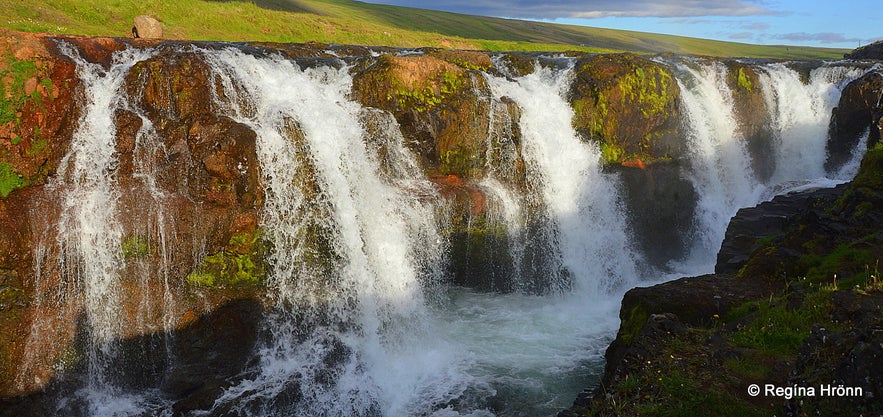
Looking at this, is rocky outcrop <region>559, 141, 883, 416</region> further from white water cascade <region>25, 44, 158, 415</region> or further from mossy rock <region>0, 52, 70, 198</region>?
mossy rock <region>0, 52, 70, 198</region>

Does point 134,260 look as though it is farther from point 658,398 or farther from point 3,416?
point 658,398

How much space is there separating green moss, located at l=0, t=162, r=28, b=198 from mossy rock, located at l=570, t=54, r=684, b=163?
54.5 ft

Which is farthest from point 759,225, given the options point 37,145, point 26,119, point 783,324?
point 26,119

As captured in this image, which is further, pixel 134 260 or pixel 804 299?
pixel 134 260

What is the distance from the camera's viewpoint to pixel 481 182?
739 inches

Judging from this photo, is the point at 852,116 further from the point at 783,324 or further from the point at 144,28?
the point at 144,28

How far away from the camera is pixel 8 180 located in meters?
13.2

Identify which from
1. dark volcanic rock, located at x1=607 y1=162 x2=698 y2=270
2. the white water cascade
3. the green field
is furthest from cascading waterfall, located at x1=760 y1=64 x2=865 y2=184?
the green field

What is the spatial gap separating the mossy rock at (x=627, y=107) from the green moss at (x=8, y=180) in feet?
54.5

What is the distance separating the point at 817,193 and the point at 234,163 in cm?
1741

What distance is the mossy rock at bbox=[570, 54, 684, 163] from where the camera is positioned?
21.6 meters

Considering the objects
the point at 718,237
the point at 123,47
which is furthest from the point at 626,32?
the point at 123,47

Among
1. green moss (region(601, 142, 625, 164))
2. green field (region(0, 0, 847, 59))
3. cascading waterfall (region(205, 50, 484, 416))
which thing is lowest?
cascading waterfall (region(205, 50, 484, 416))

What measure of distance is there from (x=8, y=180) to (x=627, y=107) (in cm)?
1921
